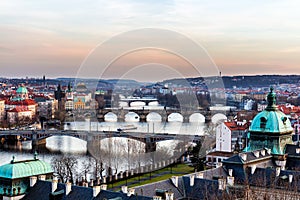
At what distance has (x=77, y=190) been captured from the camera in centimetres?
1346

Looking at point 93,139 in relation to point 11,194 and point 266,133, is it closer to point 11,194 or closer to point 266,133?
point 266,133

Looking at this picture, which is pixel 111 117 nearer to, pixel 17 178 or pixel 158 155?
pixel 158 155

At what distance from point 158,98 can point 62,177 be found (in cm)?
5150

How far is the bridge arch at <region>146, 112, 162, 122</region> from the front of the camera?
213 ft

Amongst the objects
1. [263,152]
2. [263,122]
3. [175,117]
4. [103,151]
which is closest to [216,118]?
[175,117]

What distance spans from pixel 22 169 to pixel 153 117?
53529 mm

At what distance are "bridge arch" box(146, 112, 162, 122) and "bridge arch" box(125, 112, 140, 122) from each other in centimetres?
142

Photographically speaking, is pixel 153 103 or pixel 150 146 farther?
pixel 153 103

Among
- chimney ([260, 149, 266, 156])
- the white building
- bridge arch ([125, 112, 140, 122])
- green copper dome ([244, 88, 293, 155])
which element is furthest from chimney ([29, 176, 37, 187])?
bridge arch ([125, 112, 140, 122])

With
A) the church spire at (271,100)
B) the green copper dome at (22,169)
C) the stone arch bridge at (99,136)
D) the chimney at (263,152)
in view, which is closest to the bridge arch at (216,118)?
the stone arch bridge at (99,136)

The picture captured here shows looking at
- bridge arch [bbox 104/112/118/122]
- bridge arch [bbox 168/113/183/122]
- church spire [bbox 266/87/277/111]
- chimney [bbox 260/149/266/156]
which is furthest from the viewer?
bridge arch [bbox 104/112/118/122]

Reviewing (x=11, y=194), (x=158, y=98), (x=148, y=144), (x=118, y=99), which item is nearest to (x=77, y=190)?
(x=11, y=194)

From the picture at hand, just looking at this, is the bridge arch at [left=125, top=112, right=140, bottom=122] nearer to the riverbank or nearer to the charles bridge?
the charles bridge

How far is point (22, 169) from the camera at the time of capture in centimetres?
1458
